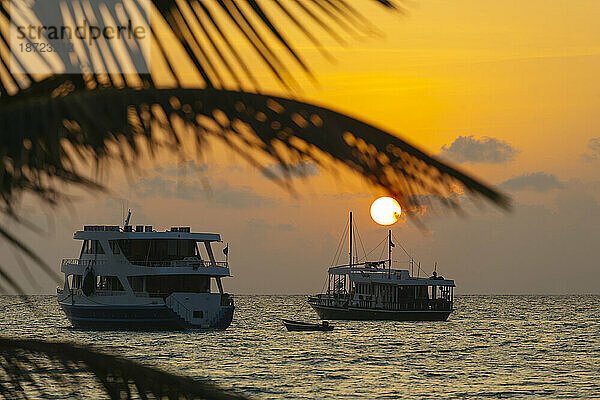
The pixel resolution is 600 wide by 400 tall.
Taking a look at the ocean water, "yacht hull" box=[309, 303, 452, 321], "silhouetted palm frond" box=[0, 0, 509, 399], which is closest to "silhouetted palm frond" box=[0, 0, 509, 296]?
"silhouetted palm frond" box=[0, 0, 509, 399]

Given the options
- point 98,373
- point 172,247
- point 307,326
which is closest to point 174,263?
point 172,247

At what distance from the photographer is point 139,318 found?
53.3 metres

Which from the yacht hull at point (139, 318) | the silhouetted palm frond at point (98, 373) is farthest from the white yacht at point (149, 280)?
the silhouetted palm frond at point (98, 373)

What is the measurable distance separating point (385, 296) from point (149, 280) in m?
27.4

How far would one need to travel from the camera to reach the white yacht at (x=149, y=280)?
2099 inches

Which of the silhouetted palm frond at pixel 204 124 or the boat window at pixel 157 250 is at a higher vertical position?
the boat window at pixel 157 250

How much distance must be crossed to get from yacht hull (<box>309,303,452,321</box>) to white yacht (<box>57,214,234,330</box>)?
22847mm

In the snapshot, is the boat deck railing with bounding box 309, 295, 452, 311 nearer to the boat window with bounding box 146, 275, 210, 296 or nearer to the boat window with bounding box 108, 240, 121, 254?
the boat window with bounding box 146, 275, 210, 296

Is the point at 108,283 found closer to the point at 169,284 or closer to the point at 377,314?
the point at 169,284

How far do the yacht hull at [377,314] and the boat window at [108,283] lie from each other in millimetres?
27209

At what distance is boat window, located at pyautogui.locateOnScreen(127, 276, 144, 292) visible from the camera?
53906 millimetres

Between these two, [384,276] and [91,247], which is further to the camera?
[384,276]

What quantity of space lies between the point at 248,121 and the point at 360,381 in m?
42.9

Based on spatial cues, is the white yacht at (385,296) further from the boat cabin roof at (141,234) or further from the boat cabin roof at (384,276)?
the boat cabin roof at (141,234)
